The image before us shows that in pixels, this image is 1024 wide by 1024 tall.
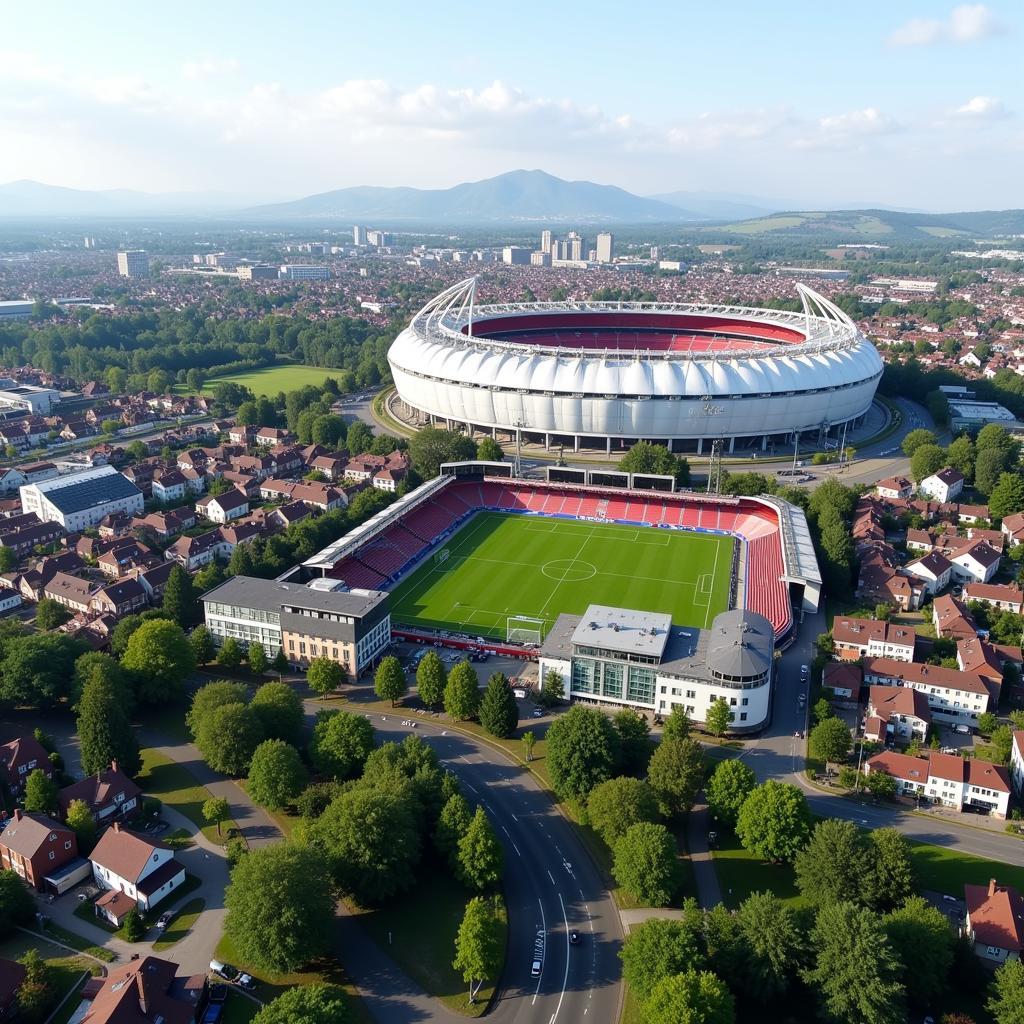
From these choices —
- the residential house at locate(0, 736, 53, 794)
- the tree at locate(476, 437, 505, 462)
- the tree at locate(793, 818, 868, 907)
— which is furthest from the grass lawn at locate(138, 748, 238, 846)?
the tree at locate(476, 437, 505, 462)

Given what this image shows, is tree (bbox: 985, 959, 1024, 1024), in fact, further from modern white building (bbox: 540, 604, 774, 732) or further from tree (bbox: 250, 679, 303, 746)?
tree (bbox: 250, 679, 303, 746)

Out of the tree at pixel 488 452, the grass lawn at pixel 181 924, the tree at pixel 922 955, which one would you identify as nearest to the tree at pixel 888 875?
the tree at pixel 922 955

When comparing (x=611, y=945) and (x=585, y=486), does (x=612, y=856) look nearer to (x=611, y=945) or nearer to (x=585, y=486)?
(x=611, y=945)

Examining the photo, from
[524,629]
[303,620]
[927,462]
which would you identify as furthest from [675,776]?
[927,462]

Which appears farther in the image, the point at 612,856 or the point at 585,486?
the point at 585,486

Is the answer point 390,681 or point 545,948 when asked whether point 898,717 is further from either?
point 390,681

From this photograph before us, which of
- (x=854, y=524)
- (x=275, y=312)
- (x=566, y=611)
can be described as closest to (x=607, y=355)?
(x=854, y=524)
